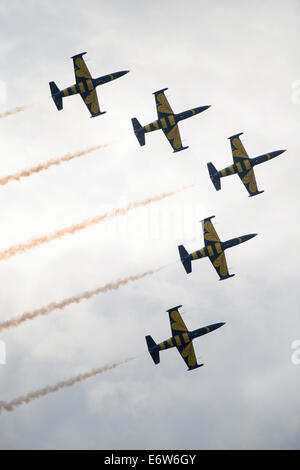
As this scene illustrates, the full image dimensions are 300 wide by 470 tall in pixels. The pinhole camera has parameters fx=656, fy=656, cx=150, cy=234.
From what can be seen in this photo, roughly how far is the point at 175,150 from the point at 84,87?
754 inches

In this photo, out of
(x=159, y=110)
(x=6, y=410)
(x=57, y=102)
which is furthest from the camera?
(x=159, y=110)

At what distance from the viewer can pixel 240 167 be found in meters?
114

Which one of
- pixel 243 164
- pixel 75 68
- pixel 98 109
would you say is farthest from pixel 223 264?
pixel 75 68

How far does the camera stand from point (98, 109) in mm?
110250

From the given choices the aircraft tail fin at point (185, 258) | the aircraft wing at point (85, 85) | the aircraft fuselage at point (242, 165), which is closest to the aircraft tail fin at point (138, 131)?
the aircraft wing at point (85, 85)

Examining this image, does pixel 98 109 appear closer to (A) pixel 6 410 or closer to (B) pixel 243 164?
(B) pixel 243 164

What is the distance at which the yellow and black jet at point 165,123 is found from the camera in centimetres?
11019

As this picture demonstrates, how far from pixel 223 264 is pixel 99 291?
78.1ft

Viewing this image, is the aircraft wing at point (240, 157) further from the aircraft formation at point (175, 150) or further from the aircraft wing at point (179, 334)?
the aircraft wing at point (179, 334)

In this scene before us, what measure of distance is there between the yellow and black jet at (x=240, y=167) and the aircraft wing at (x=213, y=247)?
6644 millimetres

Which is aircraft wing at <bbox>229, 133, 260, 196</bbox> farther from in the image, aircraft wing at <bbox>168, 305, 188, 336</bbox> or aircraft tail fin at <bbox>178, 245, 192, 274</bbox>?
aircraft wing at <bbox>168, 305, 188, 336</bbox>

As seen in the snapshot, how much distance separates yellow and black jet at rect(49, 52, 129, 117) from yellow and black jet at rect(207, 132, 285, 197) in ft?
70.9
